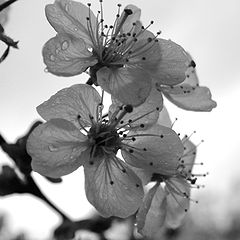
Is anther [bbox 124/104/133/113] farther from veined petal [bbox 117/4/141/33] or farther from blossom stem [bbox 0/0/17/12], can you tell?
blossom stem [bbox 0/0/17/12]

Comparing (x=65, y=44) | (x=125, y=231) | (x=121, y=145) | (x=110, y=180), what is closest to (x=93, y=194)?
(x=110, y=180)

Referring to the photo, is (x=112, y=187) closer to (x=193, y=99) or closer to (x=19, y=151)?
(x=19, y=151)

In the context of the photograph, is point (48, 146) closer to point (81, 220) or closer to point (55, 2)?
point (55, 2)

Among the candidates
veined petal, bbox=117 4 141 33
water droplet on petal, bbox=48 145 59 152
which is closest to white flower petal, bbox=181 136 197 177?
veined petal, bbox=117 4 141 33

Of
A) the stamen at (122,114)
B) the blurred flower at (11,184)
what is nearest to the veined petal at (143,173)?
the stamen at (122,114)

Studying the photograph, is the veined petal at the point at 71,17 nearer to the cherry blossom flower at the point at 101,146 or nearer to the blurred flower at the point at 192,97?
the cherry blossom flower at the point at 101,146

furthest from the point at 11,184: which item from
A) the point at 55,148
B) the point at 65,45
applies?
the point at 65,45
